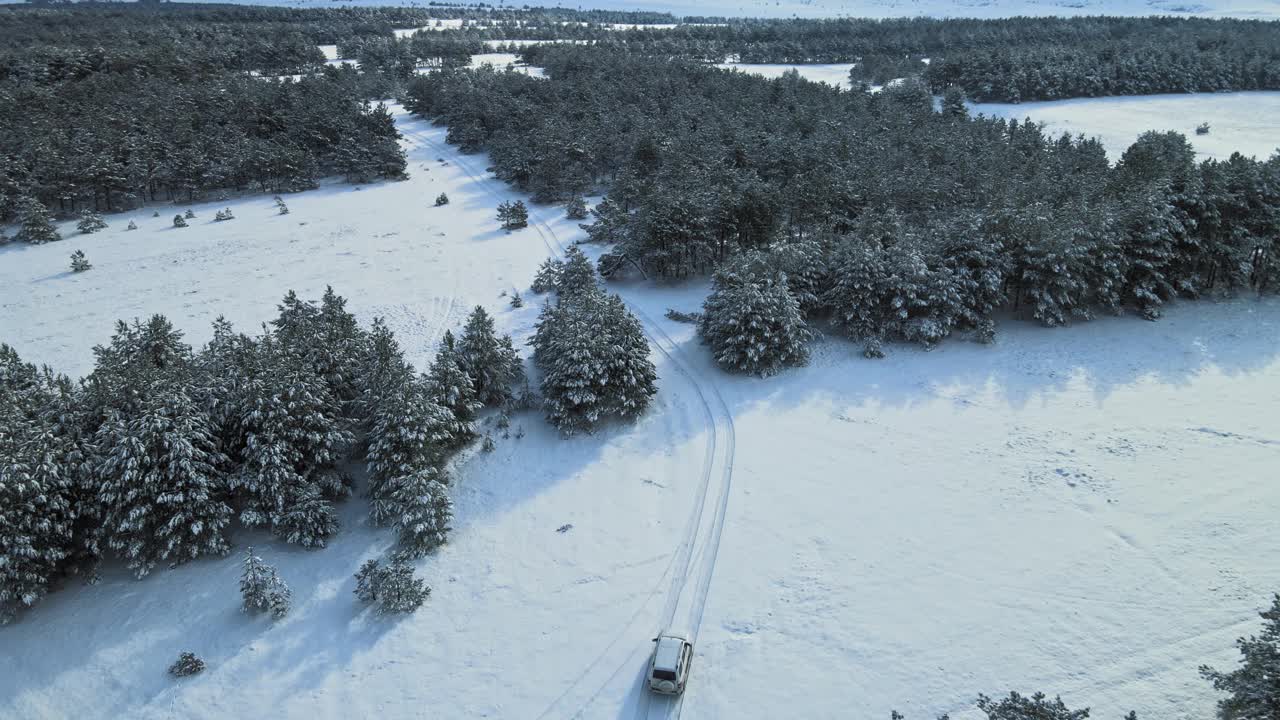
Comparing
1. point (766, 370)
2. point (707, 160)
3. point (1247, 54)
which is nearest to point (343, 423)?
point (766, 370)

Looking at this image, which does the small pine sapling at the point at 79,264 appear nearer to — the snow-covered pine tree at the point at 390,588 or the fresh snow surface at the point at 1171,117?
the snow-covered pine tree at the point at 390,588

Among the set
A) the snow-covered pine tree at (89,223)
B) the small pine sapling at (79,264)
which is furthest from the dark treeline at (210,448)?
the snow-covered pine tree at (89,223)

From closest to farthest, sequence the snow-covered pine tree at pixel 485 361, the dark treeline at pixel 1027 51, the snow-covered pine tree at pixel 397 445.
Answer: the snow-covered pine tree at pixel 397 445, the snow-covered pine tree at pixel 485 361, the dark treeline at pixel 1027 51

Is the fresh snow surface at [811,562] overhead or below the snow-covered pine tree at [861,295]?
below

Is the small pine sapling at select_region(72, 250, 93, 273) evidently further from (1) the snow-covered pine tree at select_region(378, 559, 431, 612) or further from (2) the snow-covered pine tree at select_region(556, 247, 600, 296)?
(1) the snow-covered pine tree at select_region(378, 559, 431, 612)

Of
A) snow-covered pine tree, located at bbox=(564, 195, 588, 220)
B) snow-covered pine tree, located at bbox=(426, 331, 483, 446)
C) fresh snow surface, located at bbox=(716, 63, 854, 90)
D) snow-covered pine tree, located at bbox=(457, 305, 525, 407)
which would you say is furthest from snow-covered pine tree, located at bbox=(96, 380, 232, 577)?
fresh snow surface, located at bbox=(716, 63, 854, 90)

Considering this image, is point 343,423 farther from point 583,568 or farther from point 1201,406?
point 1201,406

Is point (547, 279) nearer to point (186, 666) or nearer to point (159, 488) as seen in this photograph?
point (159, 488)
